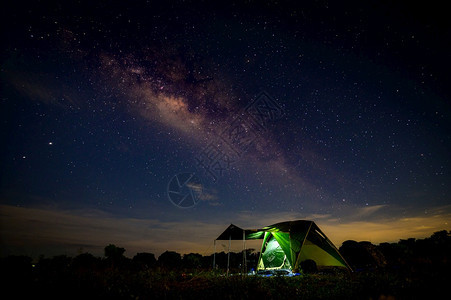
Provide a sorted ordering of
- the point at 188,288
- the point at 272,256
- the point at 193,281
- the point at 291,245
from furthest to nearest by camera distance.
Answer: the point at 272,256
the point at 291,245
the point at 193,281
the point at 188,288

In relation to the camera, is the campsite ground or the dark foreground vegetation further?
the campsite ground

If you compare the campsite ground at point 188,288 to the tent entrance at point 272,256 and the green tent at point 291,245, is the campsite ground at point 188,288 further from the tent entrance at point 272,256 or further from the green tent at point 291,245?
the tent entrance at point 272,256

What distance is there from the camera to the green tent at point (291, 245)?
13883 mm

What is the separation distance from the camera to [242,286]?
7.27 meters

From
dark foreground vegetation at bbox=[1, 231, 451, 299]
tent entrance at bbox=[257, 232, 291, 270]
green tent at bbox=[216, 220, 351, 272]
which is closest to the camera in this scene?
dark foreground vegetation at bbox=[1, 231, 451, 299]

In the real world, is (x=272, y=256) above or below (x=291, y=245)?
below

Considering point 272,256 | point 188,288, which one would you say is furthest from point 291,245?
point 188,288

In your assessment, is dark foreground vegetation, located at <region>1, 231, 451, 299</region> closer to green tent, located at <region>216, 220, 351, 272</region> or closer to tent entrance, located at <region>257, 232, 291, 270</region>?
green tent, located at <region>216, 220, 351, 272</region>

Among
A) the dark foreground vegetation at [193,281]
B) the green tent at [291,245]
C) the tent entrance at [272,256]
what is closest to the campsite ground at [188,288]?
the dark foreground vegetation at [193,281]

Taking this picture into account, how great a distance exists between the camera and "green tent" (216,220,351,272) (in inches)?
547

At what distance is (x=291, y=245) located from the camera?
14070 millimetres

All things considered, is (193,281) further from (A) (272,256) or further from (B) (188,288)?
(A) (272,256)

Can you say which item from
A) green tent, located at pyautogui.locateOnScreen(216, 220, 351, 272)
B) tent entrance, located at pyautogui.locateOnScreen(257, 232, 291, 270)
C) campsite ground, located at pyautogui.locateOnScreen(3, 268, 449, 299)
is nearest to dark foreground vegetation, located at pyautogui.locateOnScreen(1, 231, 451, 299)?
campsite ground, located at pyautogui.locateOnScreen(3, 268, 449, 299)

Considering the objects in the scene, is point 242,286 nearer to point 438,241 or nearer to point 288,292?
point 288,292
